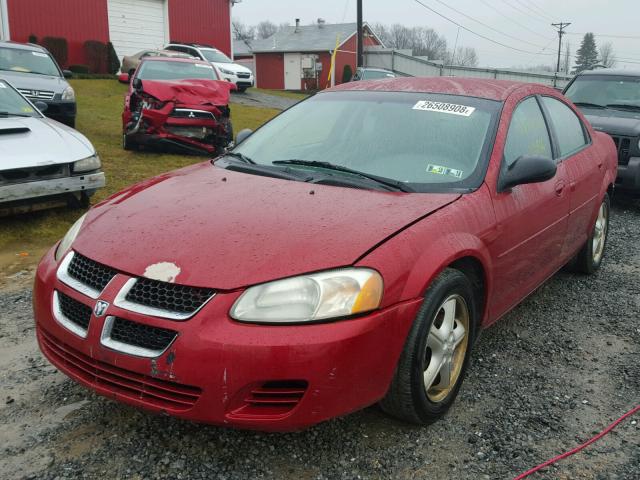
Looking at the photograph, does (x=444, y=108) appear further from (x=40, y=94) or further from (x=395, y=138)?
(x=40, y=94)

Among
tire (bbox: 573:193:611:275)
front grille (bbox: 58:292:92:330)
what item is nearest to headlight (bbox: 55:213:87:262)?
front grille (bbox: 58:292:92:330)

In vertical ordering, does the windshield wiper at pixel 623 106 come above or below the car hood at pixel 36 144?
above

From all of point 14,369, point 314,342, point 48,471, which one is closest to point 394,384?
point 314,342

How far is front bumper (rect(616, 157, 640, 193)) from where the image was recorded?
23.9 feet

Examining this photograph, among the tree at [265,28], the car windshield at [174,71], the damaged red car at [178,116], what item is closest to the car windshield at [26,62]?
the car windshield at [174,71]

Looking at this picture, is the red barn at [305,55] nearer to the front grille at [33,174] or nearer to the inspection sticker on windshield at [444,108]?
the front grille at [33,174]

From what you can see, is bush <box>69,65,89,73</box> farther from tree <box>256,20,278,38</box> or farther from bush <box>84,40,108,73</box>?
tree <box>256,20,278,38</box>

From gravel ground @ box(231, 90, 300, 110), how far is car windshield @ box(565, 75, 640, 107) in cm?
1175

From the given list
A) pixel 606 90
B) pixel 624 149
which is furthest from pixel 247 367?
pixel 606 90

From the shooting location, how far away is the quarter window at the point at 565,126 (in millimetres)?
4074

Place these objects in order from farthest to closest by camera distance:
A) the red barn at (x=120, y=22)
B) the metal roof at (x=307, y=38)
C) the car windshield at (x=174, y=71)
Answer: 1. the metal roof at (x=307, y=38)
2. the red barn at (x=120, y=22)
3. the car windshield at (x=174, y=71)

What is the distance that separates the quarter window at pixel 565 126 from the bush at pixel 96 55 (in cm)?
2183

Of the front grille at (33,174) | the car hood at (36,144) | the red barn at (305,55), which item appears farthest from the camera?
the red barn at (305,55)

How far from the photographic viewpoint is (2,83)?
22.3 feet
